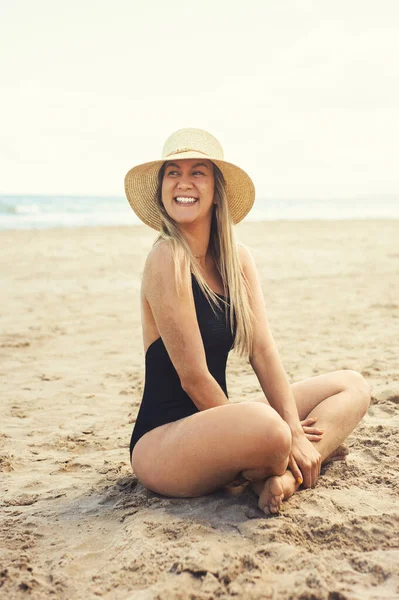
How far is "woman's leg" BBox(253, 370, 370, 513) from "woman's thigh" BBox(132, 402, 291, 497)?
0.33 meters

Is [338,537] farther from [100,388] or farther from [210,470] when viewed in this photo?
[100,388]

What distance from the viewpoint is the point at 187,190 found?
10.1ft

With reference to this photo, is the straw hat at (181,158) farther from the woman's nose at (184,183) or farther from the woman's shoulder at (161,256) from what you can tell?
the woman's shoulder at (161,256)

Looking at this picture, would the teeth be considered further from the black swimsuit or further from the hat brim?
the black swimsuit

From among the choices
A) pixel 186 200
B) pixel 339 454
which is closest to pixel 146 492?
pixel 339 454

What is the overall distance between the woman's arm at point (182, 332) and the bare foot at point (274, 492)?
403 mm

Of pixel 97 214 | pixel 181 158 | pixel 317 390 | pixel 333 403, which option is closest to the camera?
pixel 181 158

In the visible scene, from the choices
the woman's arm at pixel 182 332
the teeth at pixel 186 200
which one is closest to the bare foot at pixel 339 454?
the woman's arm at pixel 182 332

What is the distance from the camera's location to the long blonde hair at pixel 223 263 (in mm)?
2986

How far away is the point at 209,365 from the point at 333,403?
0.65 meters

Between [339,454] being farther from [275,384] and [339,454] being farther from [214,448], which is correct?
[214,448]

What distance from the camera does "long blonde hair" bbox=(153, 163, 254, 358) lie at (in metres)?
2.99

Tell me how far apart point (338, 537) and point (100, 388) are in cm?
266

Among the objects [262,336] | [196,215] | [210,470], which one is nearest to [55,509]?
[210,470]
